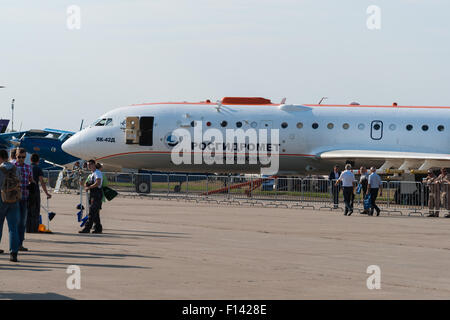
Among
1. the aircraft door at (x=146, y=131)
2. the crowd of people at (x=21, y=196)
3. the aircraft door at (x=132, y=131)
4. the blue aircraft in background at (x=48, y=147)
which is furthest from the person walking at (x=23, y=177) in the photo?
the blue aircraft in background at (x=48, y=147)

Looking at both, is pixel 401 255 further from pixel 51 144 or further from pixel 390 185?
pixel 51 144

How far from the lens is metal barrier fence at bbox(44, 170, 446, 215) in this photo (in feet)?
95.7

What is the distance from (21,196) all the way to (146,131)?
21.2 metres

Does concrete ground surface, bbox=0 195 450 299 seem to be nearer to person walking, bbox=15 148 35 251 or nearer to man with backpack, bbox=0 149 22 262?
man with backpack, bbox=0 149 22 262

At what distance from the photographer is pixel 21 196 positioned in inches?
594

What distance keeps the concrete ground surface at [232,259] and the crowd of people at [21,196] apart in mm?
425

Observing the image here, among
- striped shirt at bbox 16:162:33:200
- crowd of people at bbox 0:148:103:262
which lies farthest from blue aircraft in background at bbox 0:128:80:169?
striped shirt at bbox 16:162:33:200

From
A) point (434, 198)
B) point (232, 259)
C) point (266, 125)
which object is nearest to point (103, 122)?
point (266, 125)

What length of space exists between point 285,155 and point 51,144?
17.4 meters

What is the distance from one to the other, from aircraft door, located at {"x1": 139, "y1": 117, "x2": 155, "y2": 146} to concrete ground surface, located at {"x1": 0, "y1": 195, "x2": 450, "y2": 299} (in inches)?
480

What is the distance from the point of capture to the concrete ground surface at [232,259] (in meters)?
10.4

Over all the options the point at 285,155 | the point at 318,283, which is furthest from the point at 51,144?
the point at 318,283

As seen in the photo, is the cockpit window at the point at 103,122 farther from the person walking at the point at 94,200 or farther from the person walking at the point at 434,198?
the person walking at the point at 94,200

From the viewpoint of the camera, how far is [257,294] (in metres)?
10.1
